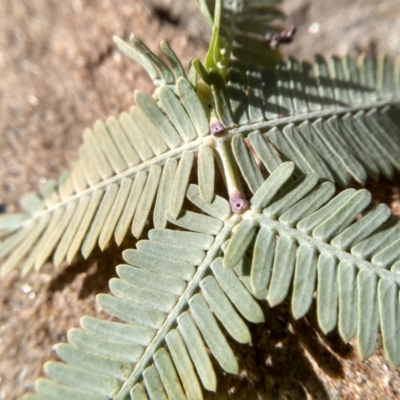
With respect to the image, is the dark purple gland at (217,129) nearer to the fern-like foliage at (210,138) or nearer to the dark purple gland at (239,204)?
the fern-like foliage at (210,138)

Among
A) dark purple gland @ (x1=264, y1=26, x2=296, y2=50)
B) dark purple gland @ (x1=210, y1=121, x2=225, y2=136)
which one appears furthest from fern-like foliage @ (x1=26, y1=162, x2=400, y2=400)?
dark purple gland @ (x1=264, y1=26, x2=296, y2=50)

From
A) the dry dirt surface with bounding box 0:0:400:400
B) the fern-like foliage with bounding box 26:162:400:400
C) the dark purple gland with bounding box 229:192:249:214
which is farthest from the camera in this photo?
the dry dirt surface with bounding box 0:0:400:400

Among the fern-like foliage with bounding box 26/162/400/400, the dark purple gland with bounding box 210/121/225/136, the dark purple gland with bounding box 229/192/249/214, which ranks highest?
the dark purple gland with bounding box 210/121/225/136

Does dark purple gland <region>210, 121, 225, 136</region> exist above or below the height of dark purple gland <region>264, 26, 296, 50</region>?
below

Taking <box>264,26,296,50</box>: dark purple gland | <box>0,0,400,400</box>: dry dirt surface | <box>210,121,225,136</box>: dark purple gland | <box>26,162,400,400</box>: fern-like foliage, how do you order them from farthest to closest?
1. <box>264,26,296,50</box>: dark purple gland
2. <box>0,0,400,400</box>: dry dirt surface
3. <box>210,121,225,136</box>: dark purple gland
4. <box>26,162,400,400</box>: fern-like foliage

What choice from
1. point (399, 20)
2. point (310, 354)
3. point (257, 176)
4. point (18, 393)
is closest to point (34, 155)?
point (18, 393)

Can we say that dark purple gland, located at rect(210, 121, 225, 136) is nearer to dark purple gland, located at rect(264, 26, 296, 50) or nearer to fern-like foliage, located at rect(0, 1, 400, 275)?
fern-like foliage, located at rect(0, 1, 400, 275)

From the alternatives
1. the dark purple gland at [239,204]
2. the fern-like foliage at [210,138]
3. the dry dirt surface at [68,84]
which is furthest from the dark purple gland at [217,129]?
the dry dirt surface at [68,84]
